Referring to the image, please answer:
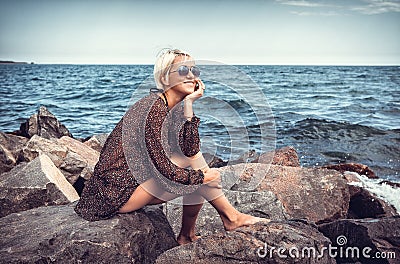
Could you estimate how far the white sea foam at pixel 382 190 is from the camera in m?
6.39

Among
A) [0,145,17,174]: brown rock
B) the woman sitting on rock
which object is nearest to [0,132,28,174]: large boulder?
[0,145,17,174]: brown rock

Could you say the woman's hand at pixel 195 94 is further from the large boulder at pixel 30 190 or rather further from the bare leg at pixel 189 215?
the large boulder at pixel 30 190

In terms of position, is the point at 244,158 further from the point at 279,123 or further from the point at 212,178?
the point at 279,123

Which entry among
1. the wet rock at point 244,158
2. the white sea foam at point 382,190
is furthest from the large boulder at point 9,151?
the white sea foam at point 382,190

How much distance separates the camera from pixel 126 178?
11.3ft

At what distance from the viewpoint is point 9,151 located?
723cm

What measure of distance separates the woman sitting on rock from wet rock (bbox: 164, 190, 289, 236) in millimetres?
571

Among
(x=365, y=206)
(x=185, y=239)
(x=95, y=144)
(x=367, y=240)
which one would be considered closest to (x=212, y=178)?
(x=185, y=239)

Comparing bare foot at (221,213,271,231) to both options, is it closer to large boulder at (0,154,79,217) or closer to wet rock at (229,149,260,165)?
large boulder at (0,154,79,217)

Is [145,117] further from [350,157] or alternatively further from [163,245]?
[350,157]

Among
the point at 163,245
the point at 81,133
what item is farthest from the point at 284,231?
the point at 81,133

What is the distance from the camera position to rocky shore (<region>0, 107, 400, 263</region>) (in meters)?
3.22

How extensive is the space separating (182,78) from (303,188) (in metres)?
2.65

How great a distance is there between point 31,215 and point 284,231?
2.14 metres
